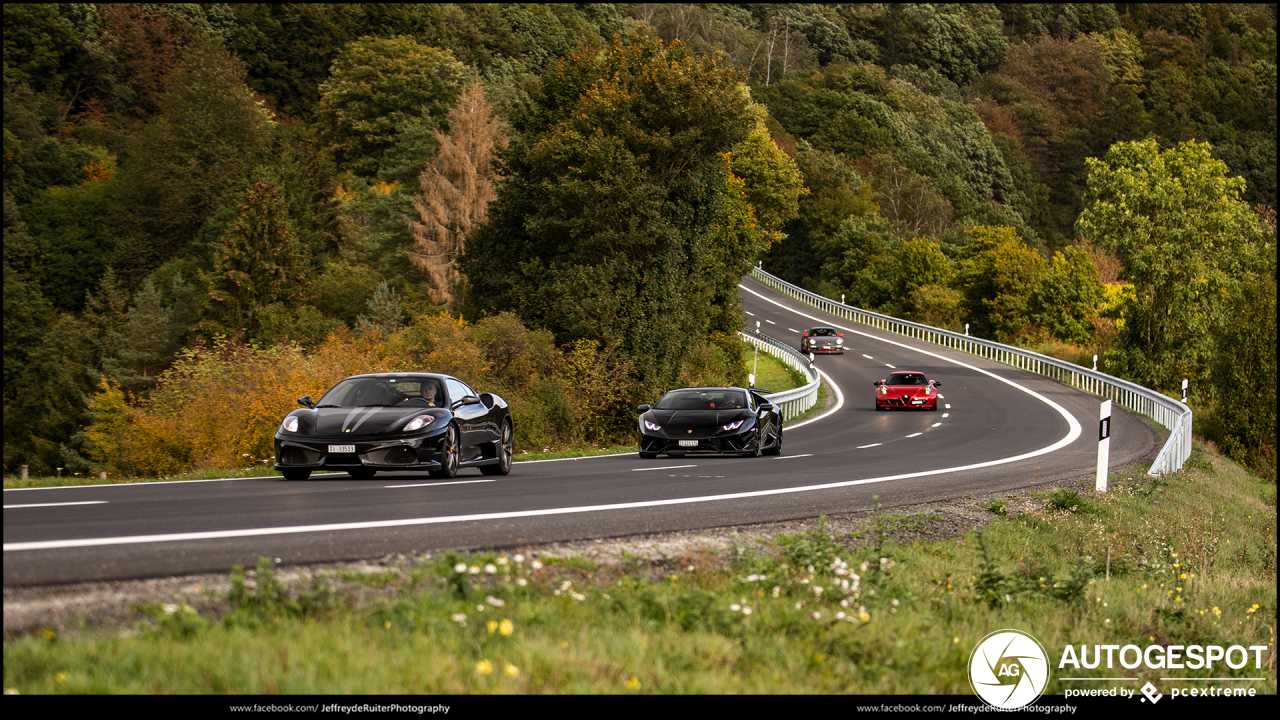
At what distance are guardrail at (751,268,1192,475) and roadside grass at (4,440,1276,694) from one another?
41.8ft

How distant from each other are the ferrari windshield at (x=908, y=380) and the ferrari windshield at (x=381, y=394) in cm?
2859

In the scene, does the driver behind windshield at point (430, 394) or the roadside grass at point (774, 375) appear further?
the roadside grass at point (774, 375)

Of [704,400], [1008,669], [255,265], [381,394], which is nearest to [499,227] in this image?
[255,265]

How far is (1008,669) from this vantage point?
6.85 m

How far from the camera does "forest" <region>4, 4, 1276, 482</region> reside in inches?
1422

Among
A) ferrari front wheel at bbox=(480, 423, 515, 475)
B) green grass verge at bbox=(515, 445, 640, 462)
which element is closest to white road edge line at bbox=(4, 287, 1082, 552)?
ferrari front wheel at bbox=(480, 423, 515, 475)

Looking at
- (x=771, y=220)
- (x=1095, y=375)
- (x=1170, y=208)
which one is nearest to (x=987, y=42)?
(x=771, y=220)

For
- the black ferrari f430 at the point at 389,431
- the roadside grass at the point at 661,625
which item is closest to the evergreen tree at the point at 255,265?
the black ferrari f430 at the point at 389,431

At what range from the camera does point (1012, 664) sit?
272 inches

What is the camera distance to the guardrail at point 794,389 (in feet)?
129

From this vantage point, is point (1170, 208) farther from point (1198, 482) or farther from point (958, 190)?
point (958, 190)

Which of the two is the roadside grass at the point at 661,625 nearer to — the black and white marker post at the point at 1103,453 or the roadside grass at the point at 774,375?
the black and white marker post at the point at 1103,453

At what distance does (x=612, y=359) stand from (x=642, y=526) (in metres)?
27.2

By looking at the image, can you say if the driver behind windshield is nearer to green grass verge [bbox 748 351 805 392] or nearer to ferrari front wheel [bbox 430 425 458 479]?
ferrari front wheel [bbox 430 425 458 479]
